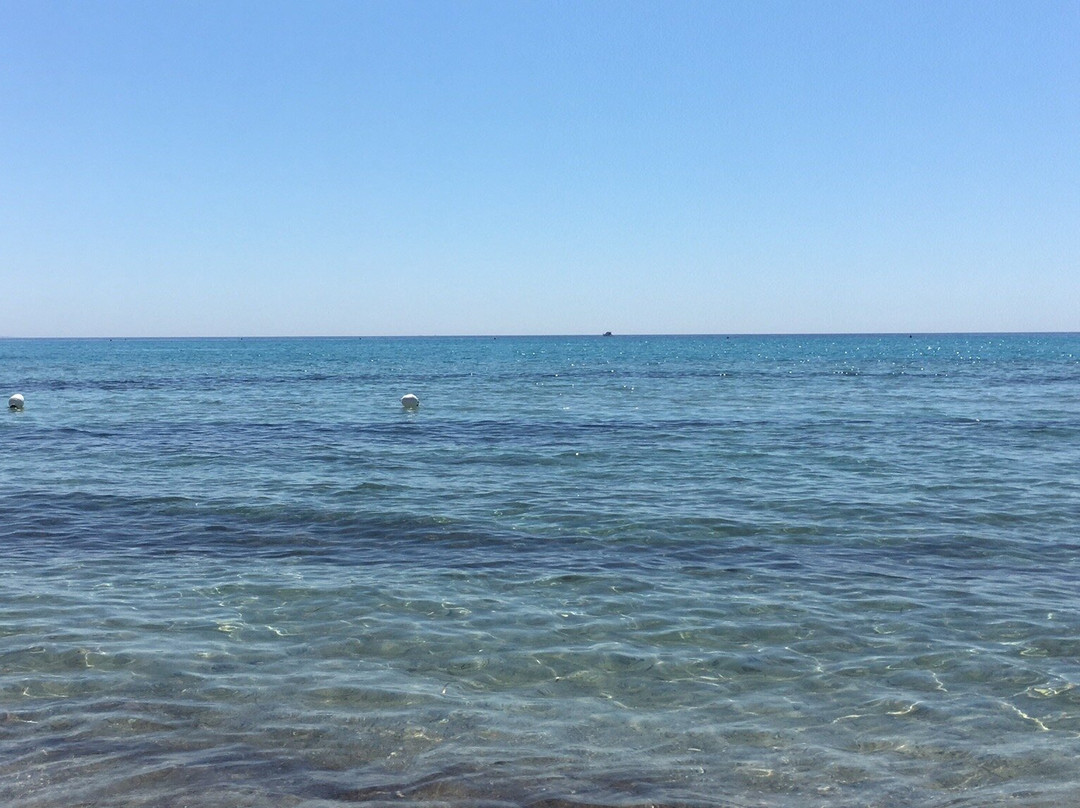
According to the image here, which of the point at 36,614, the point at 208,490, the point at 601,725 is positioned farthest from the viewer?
the point at 208,490

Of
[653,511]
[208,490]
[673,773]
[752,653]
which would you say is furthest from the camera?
[208,490]

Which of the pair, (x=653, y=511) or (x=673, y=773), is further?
(x=653, y=511)

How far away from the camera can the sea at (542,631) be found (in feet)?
25.7

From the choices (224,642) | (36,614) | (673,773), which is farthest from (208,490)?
(673,773)

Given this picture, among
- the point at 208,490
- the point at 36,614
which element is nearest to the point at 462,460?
the point at 208,490

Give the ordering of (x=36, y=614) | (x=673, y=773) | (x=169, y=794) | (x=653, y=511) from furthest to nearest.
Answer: (x=653, y=511)
(x=36, y=614)
(x=673, y=773)
(x=169, y=794)

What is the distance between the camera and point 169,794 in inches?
290

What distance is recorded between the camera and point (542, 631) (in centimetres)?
1145

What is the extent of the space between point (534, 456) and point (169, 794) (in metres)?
20.7

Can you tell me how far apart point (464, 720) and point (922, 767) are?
4172 millimetres

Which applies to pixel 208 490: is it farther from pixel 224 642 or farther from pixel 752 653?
pixel 752 653

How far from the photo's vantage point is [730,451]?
93.0 feet

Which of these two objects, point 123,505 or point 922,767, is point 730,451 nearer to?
point 123,505

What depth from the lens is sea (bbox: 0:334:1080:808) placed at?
784cm
